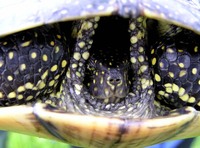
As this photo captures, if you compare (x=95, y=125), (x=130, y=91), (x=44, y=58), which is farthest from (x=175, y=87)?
(x=44, y=58)

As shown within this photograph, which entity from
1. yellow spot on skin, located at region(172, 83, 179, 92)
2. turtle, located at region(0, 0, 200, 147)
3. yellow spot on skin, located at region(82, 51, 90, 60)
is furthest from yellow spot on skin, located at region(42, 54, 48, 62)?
yellow spot on skin, located at region(172, 83, 179, 92)

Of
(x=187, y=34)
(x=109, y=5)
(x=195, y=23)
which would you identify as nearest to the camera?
(x=109, y=5)

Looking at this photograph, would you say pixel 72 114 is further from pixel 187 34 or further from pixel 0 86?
pixel 187 34

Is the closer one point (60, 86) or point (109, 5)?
point (109, 5)

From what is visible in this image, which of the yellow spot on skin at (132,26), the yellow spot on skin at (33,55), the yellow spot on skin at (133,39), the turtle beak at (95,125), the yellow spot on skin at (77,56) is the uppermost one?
the yellow spot on skin at (132,26)

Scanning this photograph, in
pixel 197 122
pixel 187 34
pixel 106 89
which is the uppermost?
pixel 187 34

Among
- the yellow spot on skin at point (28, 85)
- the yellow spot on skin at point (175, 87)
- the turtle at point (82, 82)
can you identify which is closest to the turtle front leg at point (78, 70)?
the turtle at point (82, 82)

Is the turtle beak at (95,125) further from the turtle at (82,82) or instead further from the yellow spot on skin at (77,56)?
the yellow spot on skin at (77,56)

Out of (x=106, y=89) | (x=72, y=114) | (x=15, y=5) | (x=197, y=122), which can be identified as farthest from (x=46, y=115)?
(x=197, y=122)
